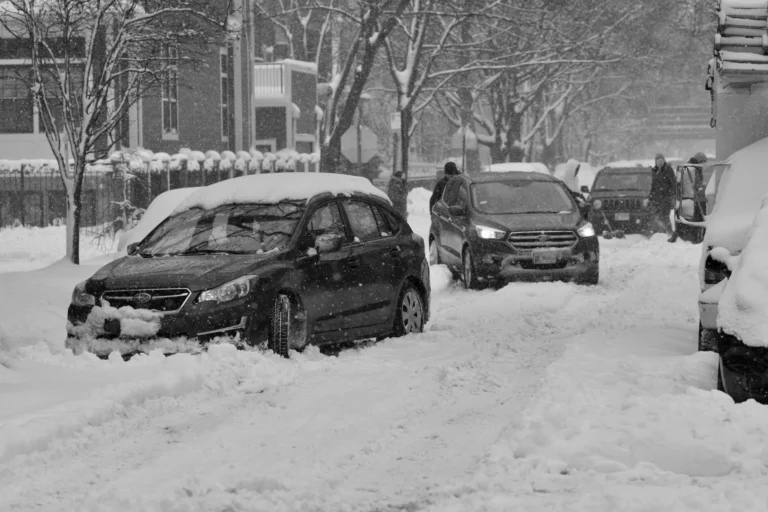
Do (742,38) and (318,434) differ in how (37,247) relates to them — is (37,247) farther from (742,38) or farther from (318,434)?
(318,434)

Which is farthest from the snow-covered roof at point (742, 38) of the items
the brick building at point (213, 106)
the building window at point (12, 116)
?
the building window at point (12, 116)

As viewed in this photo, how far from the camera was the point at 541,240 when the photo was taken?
17.3 m

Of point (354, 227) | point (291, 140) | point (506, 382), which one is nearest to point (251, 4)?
point (291, 140)

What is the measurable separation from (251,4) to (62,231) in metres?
12.6

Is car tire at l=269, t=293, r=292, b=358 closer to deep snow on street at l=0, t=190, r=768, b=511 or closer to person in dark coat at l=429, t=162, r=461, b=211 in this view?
deep snow on street at l=0, t=190, r=768, b=511

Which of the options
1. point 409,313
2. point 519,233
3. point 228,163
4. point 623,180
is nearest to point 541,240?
point 519,233

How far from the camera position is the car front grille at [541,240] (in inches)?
677

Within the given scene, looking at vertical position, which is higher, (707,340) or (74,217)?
(74,217)

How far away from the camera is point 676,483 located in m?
6.19

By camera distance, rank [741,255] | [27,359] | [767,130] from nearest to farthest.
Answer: [741,255], [27,359], [767,130]

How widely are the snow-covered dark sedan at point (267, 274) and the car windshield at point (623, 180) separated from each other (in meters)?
17.1

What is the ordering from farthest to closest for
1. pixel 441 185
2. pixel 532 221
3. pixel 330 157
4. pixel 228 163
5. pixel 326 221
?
1. pixel 228 163
2. pixel 330 157
3. pixel 441 185
4. pixel 532 221
5. pixel 326 221

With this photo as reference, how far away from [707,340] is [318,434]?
11.9 ft

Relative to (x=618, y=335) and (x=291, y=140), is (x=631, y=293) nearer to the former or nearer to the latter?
(x=618, y=335)
